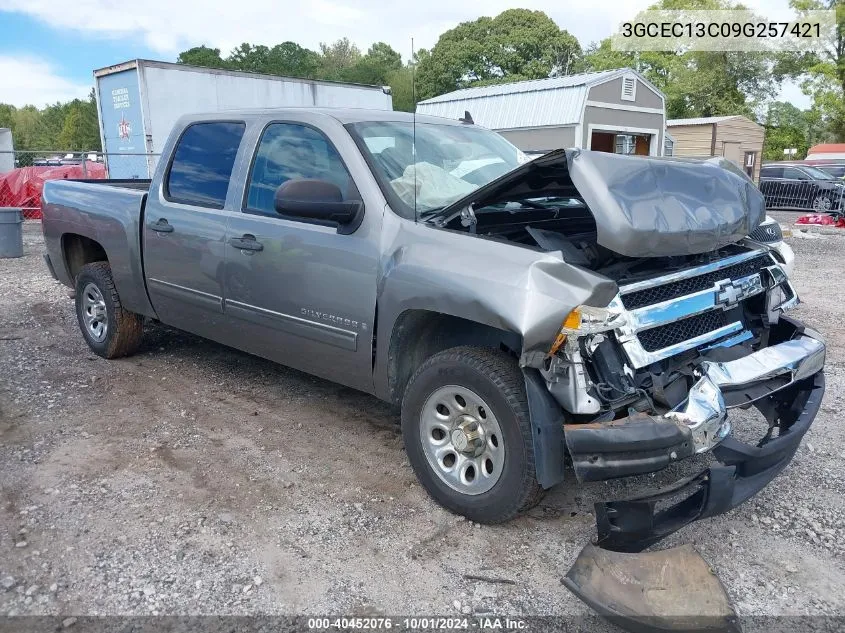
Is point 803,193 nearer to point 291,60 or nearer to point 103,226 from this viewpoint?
point 103,226

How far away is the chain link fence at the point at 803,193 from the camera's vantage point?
19.1 m

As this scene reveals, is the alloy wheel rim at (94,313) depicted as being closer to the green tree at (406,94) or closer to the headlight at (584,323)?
the green tree at (406,94)

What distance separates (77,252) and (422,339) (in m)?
3.84

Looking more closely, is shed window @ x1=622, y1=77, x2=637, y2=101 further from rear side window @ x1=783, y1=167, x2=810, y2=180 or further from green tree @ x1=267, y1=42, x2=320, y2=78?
green tree @ x1=267, y1=42, x2=320, y2=78

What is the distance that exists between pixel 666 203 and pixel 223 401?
3.19 meters

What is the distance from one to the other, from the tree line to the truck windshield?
3329 cm

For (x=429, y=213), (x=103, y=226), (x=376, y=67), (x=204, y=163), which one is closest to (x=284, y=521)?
(x=429, y=213)

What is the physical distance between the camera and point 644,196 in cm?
292

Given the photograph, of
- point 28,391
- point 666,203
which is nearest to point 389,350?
point 666,203

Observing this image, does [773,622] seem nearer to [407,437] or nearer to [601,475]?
[601,475]

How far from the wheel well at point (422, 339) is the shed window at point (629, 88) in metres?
21.9

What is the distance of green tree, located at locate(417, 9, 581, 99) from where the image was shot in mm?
46219

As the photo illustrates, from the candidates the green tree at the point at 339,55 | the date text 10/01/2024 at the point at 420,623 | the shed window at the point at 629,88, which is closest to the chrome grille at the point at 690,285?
the date text 10/01/2024 at the point at 420,623

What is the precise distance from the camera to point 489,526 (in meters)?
3.15
